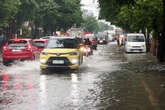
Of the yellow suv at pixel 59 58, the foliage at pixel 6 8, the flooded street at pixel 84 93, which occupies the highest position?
the foliage at pixel 6 8

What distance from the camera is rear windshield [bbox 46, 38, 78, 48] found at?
1967 cm

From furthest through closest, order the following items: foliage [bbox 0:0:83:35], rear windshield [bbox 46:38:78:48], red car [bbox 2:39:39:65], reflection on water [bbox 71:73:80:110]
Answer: foliage [bbox 0:0:83:35], red car [bbox 2:39:39:65], rear windshield [bbox 46:38:78:48], reflection on water [bbox 71:73:80:110]

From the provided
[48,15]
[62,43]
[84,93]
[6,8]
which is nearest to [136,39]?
[6,8]

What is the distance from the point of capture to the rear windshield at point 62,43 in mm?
19666

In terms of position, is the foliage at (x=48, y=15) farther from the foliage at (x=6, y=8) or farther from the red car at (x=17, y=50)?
the red car at (x=17, y=50)

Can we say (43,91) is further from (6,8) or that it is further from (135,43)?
(6,8)

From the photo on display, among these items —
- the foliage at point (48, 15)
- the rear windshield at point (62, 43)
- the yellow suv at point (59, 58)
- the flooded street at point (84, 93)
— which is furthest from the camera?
the foliage at point (48, 15)

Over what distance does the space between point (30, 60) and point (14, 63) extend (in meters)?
1.35

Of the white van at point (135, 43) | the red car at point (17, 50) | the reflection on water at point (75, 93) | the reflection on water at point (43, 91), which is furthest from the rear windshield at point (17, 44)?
the white van at point (135, 43)

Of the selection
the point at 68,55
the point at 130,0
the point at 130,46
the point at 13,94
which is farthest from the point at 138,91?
the point at 130,46

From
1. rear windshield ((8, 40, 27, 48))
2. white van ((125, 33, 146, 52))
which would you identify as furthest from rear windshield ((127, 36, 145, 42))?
rear windshield ((8, 40, 27, 48))

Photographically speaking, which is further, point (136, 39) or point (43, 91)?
point (136, 39)

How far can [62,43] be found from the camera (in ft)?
65.1

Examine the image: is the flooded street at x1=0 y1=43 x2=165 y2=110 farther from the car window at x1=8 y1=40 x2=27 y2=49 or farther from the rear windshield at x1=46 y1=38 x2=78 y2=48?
the car window at x1=8 y1=40 x2=27 y2=49
